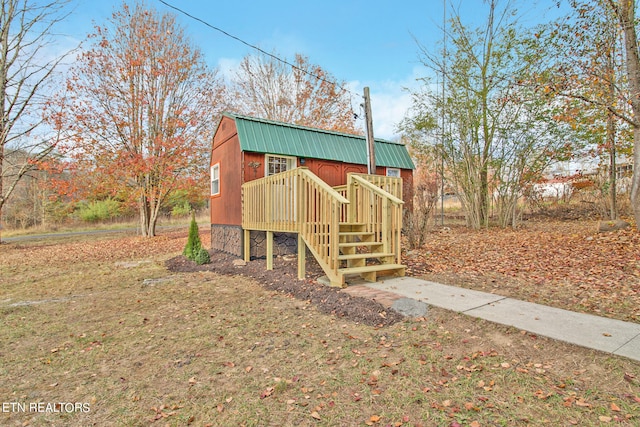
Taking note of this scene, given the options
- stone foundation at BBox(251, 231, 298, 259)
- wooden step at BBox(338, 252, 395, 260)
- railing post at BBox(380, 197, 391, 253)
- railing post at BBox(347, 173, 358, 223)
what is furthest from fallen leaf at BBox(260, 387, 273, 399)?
stone foundation at BBox(251, 231, 298, 259)

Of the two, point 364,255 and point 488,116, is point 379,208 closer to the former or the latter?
point 364,255

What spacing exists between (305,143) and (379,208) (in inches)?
136

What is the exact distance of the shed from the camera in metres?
7.84

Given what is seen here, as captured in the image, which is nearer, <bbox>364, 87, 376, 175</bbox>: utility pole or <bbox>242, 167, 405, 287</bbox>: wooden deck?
<bbox>242, 167, 405, 287</bbox>: wooden deck

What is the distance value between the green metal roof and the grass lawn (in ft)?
15.1

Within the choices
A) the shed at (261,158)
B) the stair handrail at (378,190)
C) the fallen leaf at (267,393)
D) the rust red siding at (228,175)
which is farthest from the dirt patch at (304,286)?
the stair handrail at (378,190)

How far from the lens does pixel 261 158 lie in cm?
794

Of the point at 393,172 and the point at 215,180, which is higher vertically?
the point at 393,172

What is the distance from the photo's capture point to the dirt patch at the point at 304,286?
369 centimetres

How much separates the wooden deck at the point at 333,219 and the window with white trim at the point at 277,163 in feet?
4.09

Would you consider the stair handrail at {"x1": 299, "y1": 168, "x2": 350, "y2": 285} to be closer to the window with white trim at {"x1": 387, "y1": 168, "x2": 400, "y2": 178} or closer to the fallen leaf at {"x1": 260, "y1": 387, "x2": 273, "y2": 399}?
the fallen leaf at {"x1": 260, "y1": 387, "x2": 273, "y2": 399}

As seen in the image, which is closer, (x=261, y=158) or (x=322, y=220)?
(x=322, y=220)

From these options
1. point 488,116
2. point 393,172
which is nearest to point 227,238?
point 393,172

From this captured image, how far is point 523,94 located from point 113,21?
638 inches
